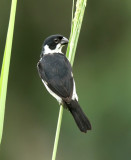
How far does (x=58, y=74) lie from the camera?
3672mm

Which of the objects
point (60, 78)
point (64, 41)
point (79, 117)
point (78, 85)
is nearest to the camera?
point (79, 117)

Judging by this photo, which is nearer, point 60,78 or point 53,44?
point 60,78

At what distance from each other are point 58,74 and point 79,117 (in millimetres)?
428

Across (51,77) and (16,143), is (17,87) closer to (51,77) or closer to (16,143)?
(16,143)

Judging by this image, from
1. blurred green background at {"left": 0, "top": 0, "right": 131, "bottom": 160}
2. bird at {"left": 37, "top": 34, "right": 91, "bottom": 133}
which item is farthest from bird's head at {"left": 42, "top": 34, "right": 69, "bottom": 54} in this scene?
blurred green background at {"left": 0, "top": 0, "right": 131, "bottom": 160}

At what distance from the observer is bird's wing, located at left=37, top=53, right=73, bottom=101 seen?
11.6 ft

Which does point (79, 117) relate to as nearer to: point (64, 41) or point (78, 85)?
point (64, 41)

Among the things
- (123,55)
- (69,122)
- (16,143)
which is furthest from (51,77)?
(16,143)

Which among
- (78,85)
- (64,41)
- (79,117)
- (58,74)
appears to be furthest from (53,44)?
(78,85)

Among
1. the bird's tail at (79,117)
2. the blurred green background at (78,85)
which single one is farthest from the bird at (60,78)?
the blurred green background at (78,85)

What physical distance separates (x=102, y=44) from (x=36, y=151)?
5.68 feet

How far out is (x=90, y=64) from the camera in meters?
6.93

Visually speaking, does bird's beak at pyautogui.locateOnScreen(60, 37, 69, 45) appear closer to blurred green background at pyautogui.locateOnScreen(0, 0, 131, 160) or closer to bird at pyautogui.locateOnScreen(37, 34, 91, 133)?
bird at pyautogui.locateOnScreen(37, 34, 91, 133)

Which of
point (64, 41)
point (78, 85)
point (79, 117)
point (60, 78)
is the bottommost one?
point (79, 117)
